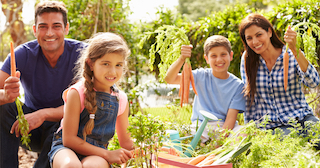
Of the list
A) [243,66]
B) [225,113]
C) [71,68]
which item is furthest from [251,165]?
[71,68]

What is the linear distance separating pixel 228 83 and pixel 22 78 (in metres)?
2.22

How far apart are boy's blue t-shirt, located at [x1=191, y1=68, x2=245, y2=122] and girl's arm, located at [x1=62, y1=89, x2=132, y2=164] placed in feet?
3.81

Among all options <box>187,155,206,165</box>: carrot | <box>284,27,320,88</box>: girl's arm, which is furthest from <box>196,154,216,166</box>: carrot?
<box>284,27,320,88</box>: girl's arm

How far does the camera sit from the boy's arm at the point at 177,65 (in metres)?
2.22

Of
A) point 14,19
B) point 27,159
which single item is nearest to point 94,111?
point 27,159

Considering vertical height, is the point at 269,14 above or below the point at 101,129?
above

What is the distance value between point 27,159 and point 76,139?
2.48 metres

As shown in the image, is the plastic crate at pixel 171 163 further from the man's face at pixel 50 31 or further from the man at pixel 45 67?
the man's face at pixel 50 31

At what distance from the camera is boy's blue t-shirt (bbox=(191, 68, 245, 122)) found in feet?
9.12

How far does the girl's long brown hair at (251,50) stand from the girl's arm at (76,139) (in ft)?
5.17

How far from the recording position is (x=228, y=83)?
2.84 m

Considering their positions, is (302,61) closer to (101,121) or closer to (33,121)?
(101,121)

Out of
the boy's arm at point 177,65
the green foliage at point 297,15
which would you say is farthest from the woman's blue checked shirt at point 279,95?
the boy's arm at point 177,65

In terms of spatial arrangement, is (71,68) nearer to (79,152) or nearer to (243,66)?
(79,152)
